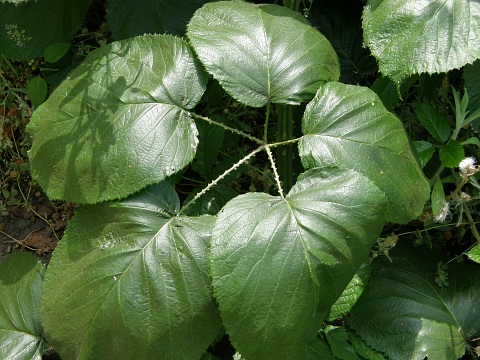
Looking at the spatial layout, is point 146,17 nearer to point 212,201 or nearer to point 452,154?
point 212,201

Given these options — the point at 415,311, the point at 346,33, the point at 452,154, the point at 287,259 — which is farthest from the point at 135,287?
the point at 346,33

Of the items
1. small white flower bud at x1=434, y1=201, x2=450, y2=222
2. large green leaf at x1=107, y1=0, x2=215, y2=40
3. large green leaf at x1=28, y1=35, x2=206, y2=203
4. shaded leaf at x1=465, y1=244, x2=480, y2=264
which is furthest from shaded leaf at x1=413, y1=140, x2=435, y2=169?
large green leaf at x1=107, y1=0, x2=215, y2=40

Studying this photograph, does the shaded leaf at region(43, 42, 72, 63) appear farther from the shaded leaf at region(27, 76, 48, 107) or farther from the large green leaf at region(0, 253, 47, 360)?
the large green leaf at region(0, 253, 47, 360)

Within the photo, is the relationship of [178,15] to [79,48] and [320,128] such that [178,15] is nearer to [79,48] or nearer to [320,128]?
[79,48]

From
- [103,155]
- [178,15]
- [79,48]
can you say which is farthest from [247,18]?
[79,48]

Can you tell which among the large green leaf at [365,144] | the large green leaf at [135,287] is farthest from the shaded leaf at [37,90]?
the large green leaf at [365,144]

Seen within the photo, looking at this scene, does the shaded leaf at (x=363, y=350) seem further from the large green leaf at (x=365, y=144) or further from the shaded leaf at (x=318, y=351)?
the large green leaf at (x=365, y=144)
